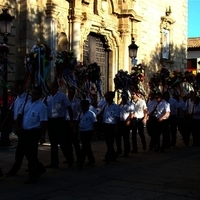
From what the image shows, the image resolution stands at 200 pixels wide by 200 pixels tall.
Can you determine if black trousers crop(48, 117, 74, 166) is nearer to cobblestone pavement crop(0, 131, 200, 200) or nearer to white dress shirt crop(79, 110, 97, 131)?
cobblestone pavement crop(0, 131, 200, 200)

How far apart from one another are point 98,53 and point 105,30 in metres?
1.19

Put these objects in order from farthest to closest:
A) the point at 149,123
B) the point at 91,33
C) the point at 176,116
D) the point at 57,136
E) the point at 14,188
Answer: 1. the point at 91,33
2. the point at 176,116
3. the point at 149,123
4. the point at 57,136
5. the point at 14,188

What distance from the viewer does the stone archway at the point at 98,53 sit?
21.6 metres

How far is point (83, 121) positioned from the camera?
9.89m

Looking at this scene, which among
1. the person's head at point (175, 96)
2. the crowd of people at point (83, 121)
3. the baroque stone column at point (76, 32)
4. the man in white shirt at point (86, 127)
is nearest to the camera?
the crowd of people at point (83, 121)

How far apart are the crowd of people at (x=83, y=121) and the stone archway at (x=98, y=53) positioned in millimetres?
6507

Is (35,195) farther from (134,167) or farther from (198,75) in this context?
(198,75)

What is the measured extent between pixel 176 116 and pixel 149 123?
2.06m

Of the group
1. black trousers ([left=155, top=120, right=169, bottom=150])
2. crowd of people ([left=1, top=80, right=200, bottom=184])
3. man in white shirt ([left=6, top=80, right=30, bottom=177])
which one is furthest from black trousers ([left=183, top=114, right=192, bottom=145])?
man in white shirt ([left=6, top=80, right=30, bottom=177])

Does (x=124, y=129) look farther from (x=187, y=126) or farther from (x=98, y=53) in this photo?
(x=98, y=53)

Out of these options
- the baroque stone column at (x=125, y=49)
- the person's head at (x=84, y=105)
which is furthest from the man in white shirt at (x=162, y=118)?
the baroque stone column at (x=125, y=49)

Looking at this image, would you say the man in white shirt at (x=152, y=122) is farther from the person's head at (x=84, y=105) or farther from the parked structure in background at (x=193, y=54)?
the parked structure in background at (x=193, y=54)

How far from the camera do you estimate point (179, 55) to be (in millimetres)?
30094

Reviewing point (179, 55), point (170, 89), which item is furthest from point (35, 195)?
point (179, 55)
